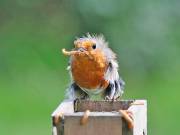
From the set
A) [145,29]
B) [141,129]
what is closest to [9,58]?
[145,29]

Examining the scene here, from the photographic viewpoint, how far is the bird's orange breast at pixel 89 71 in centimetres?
350

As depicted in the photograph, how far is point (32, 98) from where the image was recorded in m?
6.59

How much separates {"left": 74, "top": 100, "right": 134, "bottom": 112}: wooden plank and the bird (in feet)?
1.09

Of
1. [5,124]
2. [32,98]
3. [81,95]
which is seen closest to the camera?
[81,95]

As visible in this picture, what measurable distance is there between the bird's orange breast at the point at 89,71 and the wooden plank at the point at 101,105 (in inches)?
15.5

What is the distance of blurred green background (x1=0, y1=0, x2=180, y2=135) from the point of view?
6.40 metres

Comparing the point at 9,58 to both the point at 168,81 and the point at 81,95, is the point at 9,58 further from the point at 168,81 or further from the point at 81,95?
the point at 81,95

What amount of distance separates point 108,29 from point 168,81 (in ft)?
2.07

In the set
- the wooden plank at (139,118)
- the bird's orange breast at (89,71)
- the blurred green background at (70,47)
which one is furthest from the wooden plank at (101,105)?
the blurred green background at (70,47)

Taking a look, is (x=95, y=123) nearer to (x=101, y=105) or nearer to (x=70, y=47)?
(x=101, y=105)

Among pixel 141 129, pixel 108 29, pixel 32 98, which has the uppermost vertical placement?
pixel 108 29

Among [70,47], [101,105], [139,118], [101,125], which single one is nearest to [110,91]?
[101,105]

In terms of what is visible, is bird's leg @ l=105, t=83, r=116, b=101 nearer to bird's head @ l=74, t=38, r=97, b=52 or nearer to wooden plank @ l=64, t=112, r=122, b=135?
bird's head @ l=74, t=38, r=97, b=52

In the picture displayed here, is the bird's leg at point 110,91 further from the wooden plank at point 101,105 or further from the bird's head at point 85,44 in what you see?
the wooden plank at point 101,105
